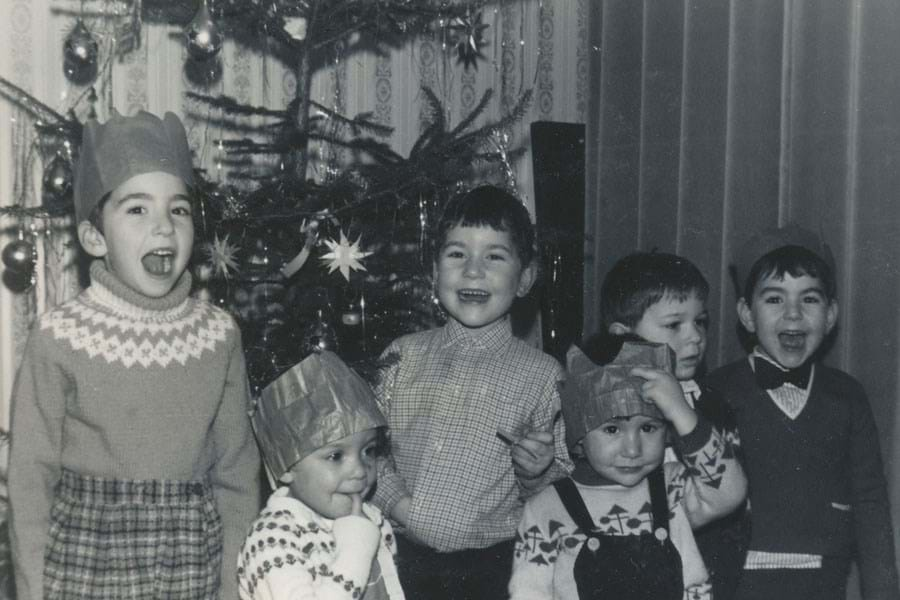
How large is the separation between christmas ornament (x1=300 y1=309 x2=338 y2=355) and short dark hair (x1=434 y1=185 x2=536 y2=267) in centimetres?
33

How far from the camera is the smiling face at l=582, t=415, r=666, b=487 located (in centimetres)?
207

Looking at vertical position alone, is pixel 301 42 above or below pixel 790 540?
above

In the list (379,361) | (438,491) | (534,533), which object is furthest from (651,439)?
(379,361)

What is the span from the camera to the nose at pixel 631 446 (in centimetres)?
207

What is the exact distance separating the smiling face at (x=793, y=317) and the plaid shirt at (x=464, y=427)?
588mm

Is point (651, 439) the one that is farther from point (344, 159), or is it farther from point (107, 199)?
point (344, 159)

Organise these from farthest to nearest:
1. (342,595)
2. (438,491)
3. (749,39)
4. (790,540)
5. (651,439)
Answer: (749,39)
(790,540)
(438,491)
(651,439)
(342,595)

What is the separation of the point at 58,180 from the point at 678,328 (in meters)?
1.61

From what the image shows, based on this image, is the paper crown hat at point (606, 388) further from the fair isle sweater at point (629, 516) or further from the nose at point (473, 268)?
the nose at point (473, 268)

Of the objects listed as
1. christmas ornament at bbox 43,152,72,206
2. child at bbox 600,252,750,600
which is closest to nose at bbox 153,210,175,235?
christmas ornament at bbox 43,152,72,206

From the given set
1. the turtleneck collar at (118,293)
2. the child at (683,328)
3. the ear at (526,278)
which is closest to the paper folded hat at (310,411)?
the turtleneck collar at (118,293)

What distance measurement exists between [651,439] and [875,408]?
111 centimetres

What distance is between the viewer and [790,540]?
7.84 ft

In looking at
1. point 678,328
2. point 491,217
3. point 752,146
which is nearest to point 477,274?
point 491,217
